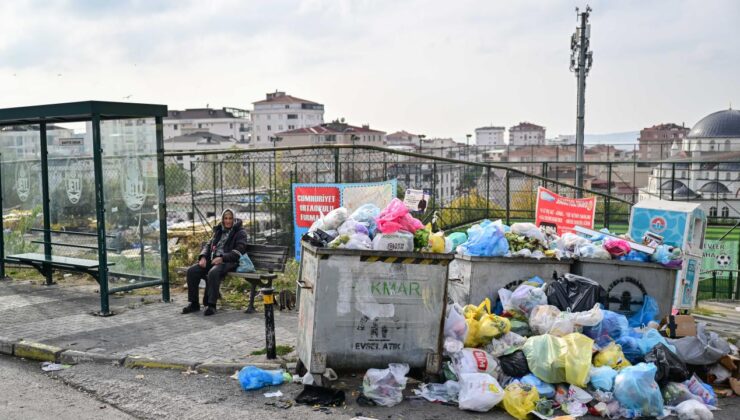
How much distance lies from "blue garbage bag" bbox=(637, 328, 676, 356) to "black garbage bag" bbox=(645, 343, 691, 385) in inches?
8.0

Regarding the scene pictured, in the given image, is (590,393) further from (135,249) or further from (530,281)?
(135,249)

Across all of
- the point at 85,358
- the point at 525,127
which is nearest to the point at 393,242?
the point at 85,358

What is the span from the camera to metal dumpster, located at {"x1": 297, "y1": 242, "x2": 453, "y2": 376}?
5.81 meters

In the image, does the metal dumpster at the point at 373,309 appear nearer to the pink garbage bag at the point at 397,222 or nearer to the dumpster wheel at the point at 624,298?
the pink garbage bag at the point at 397,222

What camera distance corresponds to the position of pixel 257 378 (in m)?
6.02

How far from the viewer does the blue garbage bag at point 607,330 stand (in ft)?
21.0

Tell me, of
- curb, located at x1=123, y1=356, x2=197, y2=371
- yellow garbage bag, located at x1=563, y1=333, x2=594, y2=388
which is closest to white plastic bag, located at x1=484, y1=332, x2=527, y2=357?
yellow garbage bag, located at x1=563, y1=333, x2=594, y2=388

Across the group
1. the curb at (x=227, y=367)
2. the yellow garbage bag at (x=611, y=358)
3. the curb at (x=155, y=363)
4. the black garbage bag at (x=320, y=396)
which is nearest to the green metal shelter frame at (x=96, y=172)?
the curb at (x=155, y=363)

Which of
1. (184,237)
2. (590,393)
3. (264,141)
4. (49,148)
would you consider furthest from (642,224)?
(264,141)

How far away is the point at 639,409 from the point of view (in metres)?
5.53

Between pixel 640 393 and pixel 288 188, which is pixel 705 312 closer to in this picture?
pixel 640 393

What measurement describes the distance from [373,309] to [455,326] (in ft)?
2.93

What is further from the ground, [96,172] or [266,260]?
[96,172]

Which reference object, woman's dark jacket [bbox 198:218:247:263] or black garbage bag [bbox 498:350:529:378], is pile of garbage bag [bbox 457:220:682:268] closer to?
black garbage bag [bbox 498:350:529:378]
